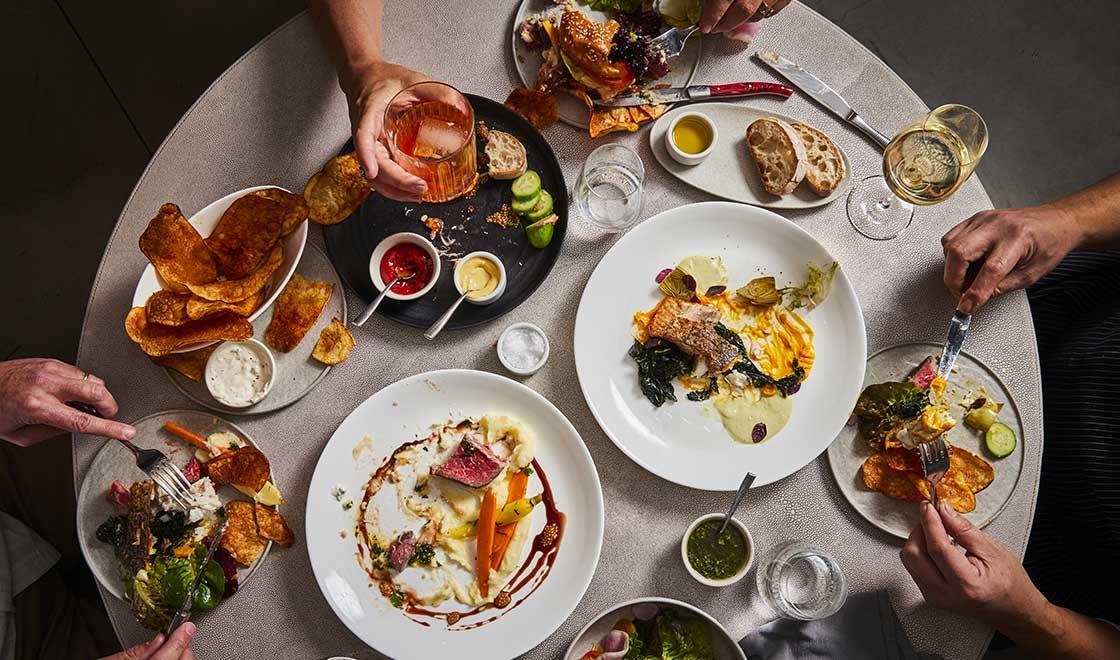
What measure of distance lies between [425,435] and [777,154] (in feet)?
5.50

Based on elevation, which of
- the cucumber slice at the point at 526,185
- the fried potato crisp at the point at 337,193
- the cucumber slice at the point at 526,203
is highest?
the fried potato crisp at the point at 337,193

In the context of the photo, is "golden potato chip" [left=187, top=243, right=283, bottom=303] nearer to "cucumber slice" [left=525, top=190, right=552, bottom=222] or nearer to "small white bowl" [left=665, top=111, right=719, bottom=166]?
"cucumber slice" [left=525, top=190, right=552, bottom=222]

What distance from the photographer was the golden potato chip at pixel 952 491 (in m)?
2.46

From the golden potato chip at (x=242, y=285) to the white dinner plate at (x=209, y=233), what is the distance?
0.11 ft

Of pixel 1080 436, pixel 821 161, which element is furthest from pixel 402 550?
pixel 1080 436

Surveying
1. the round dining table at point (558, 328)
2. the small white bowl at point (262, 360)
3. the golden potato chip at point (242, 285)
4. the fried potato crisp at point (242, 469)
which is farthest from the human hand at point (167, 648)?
the golden potato chip at point (242, 285)

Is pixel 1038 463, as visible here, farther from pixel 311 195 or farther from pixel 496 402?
pixel 311 195

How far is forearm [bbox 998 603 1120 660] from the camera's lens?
2.34 m

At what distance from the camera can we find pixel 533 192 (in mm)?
2562

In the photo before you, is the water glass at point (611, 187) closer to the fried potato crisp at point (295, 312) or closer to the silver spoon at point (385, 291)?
the silver spoon at point (385, 291)

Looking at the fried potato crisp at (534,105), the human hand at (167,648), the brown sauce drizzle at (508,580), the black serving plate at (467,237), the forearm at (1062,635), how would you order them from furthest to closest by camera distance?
the fried potato crisp at (534,105)
the black serving plate at (467,237)
the brown sauce drizzle at (508,580)
the forearm at (1062,635)
the human hand at (167,648)

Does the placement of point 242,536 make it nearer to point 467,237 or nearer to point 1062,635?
Result: point 467,237

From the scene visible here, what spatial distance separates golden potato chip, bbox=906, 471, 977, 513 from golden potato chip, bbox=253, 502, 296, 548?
218cm

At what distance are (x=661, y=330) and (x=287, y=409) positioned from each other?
1385 mm
